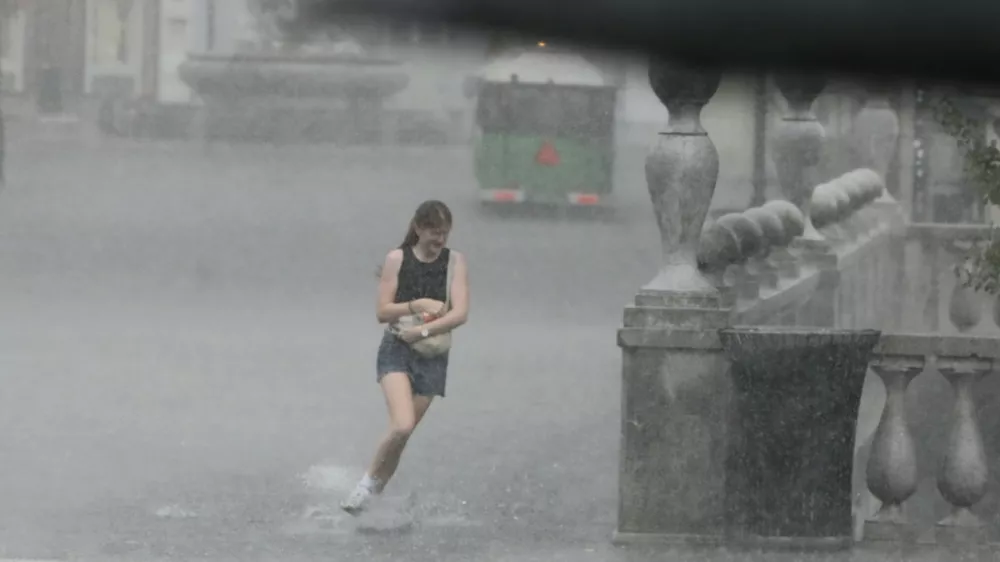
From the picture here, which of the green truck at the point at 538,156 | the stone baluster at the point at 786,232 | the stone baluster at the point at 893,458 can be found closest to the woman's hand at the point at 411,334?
the stone baluster at the point at 893,458

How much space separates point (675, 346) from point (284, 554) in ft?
5.49

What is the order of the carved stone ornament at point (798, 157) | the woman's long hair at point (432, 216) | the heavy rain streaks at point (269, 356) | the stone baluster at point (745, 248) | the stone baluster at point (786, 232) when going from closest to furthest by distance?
the woman's long hair at point (432, 216), the stone baluster at point (745, 248), the heavy rain streaks at point (269, 356), the stone baluster at point (786, 232), the carved stone ornament at point (798, 157)

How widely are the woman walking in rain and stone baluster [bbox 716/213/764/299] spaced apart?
3.81ft

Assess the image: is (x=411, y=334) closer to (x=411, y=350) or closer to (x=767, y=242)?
(x=411, y=350)

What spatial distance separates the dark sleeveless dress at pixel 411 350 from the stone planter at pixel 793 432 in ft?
3.86

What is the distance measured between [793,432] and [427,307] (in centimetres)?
141

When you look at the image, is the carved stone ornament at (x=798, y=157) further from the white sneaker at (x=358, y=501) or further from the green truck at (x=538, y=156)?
the green truck at (x=538, y=156)

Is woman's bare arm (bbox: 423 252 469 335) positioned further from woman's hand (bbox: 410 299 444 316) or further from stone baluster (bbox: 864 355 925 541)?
stone baluster (bbox: 864 355 925 541)

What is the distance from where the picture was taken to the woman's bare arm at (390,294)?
7160 mm

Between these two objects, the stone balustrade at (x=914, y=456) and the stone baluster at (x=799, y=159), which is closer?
the stone balustrade at (x=914, y=456)

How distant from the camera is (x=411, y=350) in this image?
7250 millimetres

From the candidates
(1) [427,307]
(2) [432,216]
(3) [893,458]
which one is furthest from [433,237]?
(3) [893,458]

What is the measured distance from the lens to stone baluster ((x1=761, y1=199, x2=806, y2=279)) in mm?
9255

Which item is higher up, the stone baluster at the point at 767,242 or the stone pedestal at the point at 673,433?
the stone baluster at the point at 767,242
